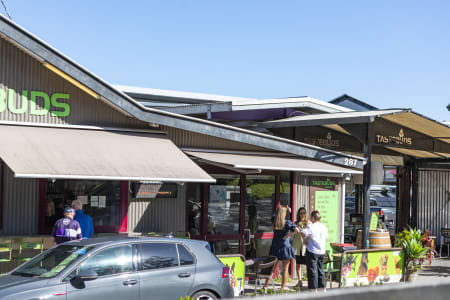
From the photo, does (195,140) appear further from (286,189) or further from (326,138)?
(326,138)

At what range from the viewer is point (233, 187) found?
14.2 metres

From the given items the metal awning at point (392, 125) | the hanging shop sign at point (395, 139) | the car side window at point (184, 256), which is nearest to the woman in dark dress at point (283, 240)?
the metal awning at point (392, 125)

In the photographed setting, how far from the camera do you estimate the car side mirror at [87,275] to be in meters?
7.86

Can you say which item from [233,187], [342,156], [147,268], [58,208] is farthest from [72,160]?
[342,156]

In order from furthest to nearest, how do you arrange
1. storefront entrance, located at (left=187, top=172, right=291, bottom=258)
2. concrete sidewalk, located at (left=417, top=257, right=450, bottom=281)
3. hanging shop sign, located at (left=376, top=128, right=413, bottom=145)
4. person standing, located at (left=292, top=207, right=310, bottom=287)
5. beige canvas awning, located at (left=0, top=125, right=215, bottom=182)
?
hanging shop sign, located at (left=376, top=128, right=413, bottom=145)
concrete sidewalk, located at (left=417, top=257, right=450, bottom=281)
storefront entrance, located at (left=187, top=172, right=291, bottom=258)
person standing, located at (left=292, top=207, right=310, bottom=287)
beige canvas awning, located at (left=0, top=125, right=215, bottom=182)

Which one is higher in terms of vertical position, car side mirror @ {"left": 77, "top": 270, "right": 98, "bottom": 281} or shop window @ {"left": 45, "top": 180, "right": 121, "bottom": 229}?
shop window @ {"left": 45, "top": 180, "right": 121, "bottom": 229}

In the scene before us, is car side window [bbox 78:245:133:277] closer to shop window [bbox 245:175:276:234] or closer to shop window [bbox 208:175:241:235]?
shop window [bbox 208:175:241:235]

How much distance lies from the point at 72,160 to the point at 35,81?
2.07 metres

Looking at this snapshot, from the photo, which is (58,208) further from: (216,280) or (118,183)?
(216,280)

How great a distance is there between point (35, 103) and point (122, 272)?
4.72m

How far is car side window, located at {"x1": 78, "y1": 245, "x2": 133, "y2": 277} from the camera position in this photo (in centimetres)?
820

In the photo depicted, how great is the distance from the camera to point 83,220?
11406 millimetres

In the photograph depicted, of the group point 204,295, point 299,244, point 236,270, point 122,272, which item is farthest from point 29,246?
point 299,244

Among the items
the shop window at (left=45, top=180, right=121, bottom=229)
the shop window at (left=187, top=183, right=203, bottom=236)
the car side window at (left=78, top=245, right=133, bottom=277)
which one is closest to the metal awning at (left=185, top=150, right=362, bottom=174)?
the shop window at (left=187, top=183, right=203, bottom=236)
